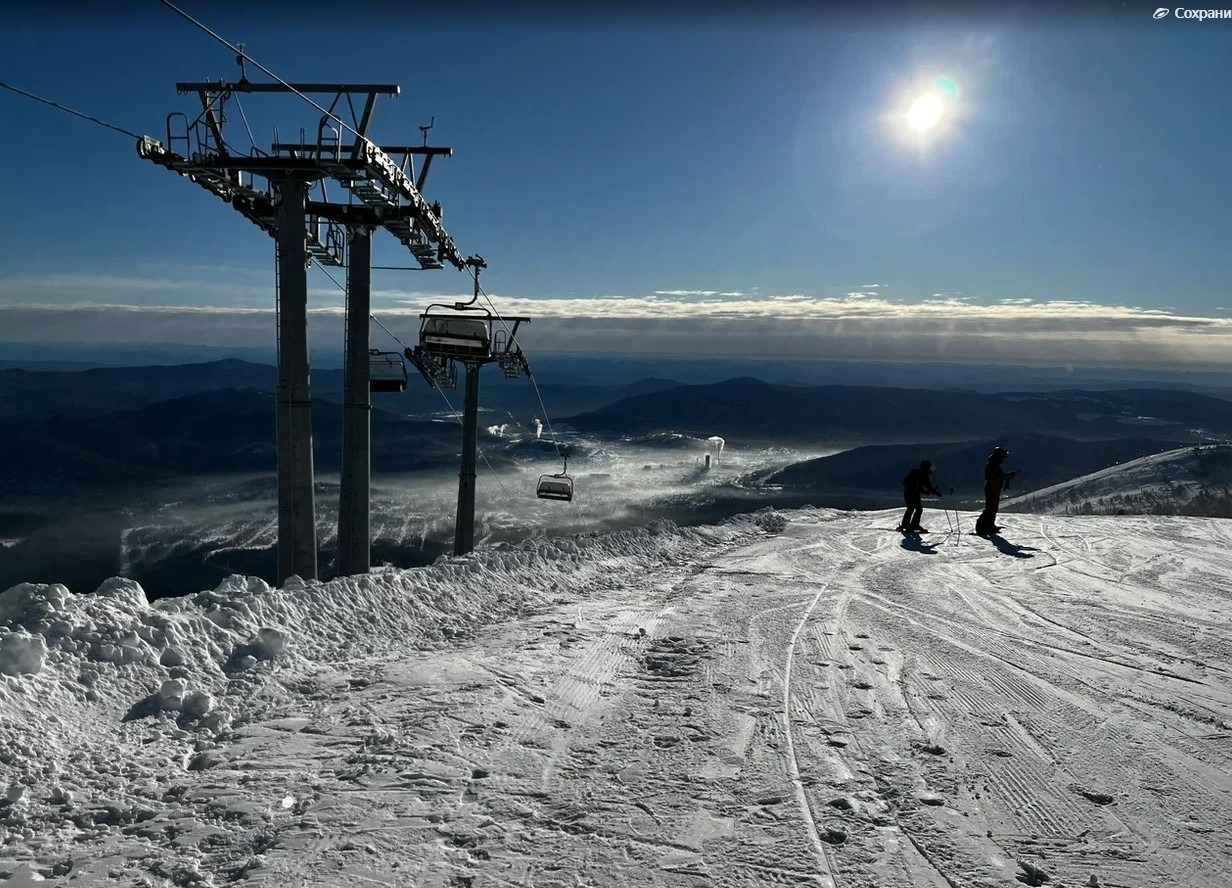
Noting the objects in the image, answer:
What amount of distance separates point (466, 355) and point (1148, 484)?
62.8 meters

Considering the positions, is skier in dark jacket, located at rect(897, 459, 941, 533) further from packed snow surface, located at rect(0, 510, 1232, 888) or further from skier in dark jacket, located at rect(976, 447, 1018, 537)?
packed snow surface, located at rect(0, 510, 1232, 888)

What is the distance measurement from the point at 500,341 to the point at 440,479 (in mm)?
180312

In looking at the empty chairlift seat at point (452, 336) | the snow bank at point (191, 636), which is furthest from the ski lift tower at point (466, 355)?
the snow bank at point (191, 636)

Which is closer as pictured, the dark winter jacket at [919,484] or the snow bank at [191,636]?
the snow bank at [191,636]

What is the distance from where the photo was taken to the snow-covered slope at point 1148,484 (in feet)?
172

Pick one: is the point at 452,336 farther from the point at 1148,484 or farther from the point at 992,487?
the point at 1148,484

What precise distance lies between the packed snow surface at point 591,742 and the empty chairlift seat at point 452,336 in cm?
1420

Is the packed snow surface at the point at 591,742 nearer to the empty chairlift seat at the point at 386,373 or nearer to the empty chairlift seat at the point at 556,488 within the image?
the empty chairlift seat at the point at 386,373

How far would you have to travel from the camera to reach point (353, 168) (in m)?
11.8

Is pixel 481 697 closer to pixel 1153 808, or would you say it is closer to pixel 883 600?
pixel 1153 808

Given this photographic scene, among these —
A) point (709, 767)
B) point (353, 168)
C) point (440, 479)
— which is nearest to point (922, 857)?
point (709, 767)

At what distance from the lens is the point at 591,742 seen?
538 centimetres

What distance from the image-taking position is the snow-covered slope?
52469 mm

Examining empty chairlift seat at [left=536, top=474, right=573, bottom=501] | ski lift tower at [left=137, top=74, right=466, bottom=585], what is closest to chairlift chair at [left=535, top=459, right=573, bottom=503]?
empty chairlift seat at [left=536, top=474, right=573, bottom=501]
